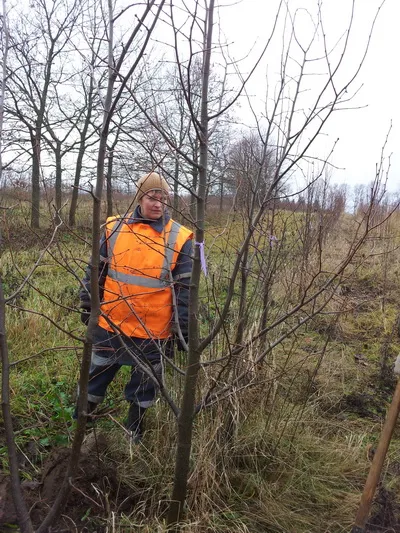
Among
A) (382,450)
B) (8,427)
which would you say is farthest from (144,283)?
(382,450)

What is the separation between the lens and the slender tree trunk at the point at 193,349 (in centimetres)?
145

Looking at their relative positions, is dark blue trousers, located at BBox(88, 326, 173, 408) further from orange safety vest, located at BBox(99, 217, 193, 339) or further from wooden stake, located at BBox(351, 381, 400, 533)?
wooden stake, located at BBox(351, 381, 400, 533)

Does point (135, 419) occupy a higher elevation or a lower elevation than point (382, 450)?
lower

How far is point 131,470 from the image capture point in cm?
225

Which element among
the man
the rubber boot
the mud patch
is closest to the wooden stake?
the mud patch

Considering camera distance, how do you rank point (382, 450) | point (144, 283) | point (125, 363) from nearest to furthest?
point (382, 450), point (144, 283), point (125, 363)

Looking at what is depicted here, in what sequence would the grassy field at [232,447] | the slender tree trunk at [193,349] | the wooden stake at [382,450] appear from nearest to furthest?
the slender tree trunk at [193,349]
the wooden stake at [382,450]
the grassy field at [232,447]

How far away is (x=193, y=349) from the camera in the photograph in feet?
5.52

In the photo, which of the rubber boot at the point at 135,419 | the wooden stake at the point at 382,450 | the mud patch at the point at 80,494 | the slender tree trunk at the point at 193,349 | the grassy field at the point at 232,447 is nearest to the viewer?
the slender tree trunk at the point at 193,349

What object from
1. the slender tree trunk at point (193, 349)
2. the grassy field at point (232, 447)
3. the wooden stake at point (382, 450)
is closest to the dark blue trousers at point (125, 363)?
the grassy field at point (232, 447)

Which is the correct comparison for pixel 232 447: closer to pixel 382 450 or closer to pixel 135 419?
pixel 135 419

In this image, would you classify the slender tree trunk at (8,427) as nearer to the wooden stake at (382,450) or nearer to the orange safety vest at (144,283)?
the orange safety vest at (144,283)

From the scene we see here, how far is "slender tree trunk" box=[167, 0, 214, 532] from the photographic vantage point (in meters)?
1.45

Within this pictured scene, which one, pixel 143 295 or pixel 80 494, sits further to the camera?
pixel 143 295
